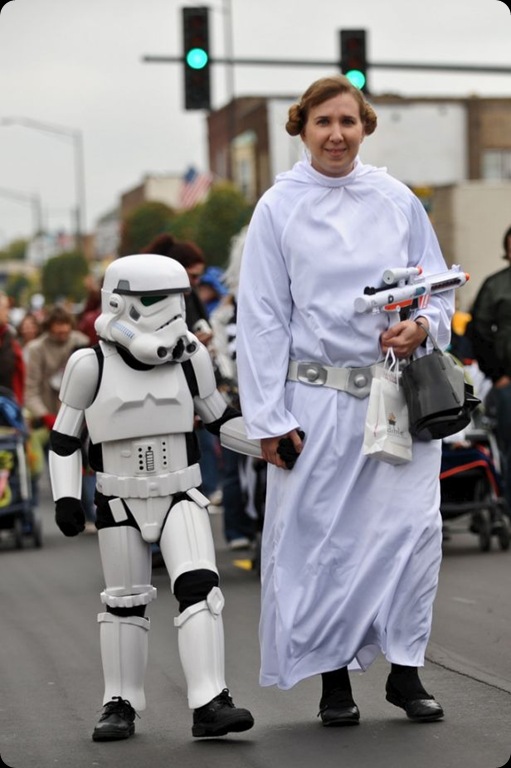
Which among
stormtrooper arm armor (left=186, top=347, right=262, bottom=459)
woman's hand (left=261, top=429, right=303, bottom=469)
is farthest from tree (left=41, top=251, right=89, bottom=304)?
woman's hand (left=261, top=429, right=303, bottom=469)

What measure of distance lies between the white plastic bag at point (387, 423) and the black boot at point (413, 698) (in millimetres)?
752

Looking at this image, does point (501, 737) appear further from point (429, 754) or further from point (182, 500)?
point (182, 500)

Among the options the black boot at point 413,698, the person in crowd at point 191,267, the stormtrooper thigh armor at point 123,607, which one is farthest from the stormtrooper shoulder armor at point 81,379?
the person in crowd at point 191,267

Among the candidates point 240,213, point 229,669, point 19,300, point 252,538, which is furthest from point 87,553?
point 19,300

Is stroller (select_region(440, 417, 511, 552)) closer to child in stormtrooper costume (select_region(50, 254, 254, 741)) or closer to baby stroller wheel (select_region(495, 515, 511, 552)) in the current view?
baby stroller wheel (select_region(495, 515, 511, 552))

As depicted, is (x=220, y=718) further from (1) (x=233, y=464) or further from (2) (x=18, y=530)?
(2) (x=18, y=530)

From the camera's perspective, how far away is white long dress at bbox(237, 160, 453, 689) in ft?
20.9

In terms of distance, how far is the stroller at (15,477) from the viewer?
14.2 m

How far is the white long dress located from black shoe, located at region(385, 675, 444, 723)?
141 millimetres

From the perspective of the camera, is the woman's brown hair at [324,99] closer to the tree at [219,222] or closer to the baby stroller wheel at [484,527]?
the baby stroller wheel at [484,527]

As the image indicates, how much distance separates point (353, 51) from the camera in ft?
74.8

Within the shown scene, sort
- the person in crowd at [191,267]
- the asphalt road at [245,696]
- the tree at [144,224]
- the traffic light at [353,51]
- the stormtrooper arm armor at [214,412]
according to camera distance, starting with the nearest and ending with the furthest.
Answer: the asphalt road at [245,696] < the stormtrooper arm armor at [214,412] < the person in crowd at [191,267] < the traffic light at [353,51] < the tree at [144,224]

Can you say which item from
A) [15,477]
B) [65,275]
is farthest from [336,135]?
[65,275]

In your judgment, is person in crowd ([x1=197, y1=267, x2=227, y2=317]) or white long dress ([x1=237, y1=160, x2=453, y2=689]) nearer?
white long dress ([x1=237, y1=160, x2=453, y2=689])
